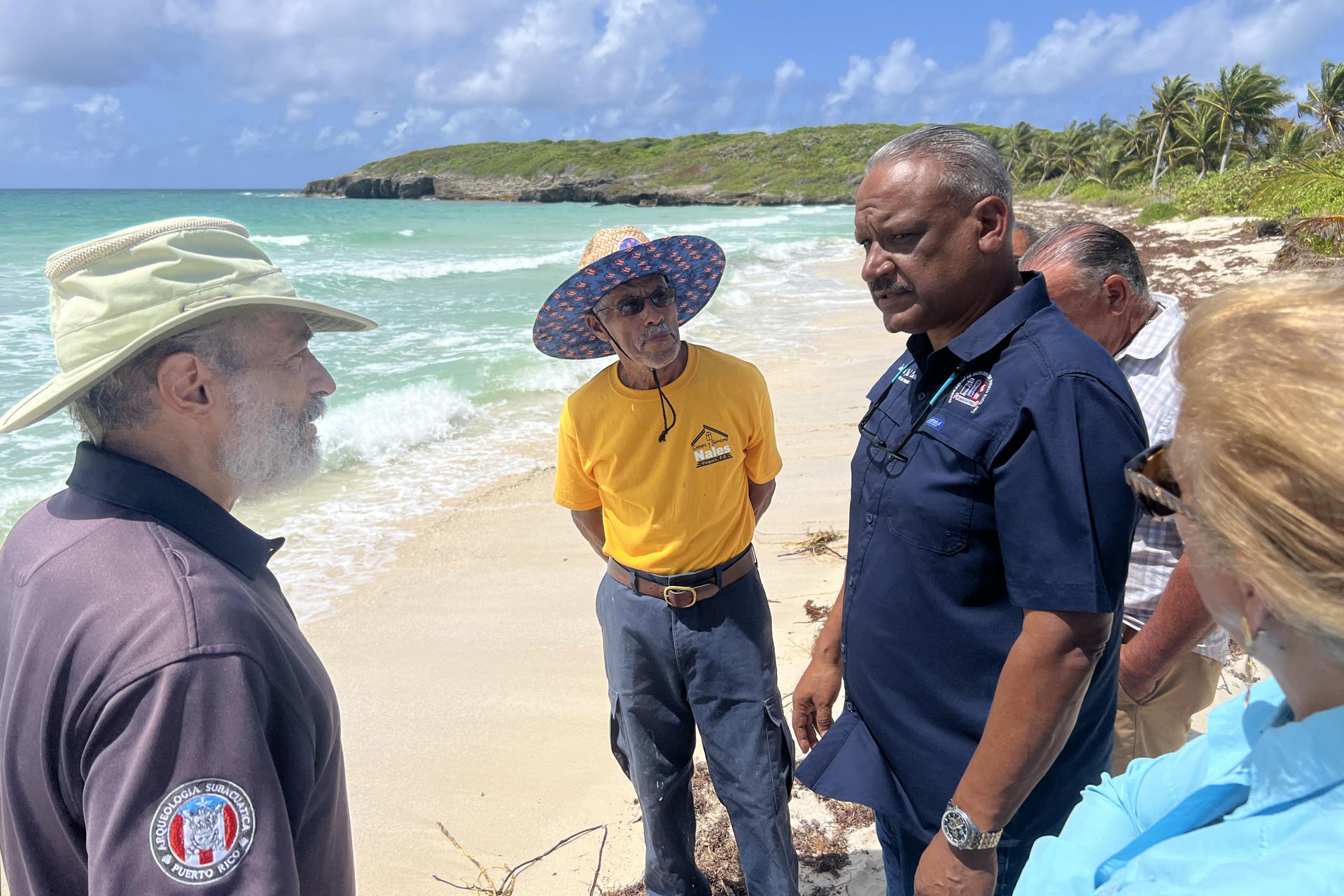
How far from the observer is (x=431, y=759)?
3.88m

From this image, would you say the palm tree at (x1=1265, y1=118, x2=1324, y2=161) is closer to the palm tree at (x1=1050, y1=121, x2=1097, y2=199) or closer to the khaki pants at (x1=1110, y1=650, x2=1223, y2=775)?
the palm tree at (x1=1050, y1=121, x2=1097, y2=199)

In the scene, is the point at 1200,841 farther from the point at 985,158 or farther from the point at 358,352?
the point at 358,352

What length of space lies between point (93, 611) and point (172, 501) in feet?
0.78

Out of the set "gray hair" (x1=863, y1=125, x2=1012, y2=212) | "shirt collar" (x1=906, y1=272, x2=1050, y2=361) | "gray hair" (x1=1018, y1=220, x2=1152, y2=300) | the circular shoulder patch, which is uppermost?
"gray hair" (x1=863, y1=125, x2=1012, y2=212)

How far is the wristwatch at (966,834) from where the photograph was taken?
5.58 ft

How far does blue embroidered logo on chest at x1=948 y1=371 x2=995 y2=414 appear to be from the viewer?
1718 mm

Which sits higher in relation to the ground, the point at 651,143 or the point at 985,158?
the point at 651,143

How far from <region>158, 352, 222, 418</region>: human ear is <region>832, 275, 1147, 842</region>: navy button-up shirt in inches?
53.7

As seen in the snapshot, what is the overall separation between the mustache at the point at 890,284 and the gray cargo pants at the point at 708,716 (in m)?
1.10

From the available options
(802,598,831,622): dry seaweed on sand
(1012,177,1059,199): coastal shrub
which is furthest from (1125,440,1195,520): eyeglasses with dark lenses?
(1012,177,1059,199): coastal shrub

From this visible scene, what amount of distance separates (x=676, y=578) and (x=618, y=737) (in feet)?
2.03

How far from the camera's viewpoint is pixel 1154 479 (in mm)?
1260

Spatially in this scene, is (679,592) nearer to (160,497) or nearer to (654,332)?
(654,332)

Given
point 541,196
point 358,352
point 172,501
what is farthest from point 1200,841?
point 541,196
